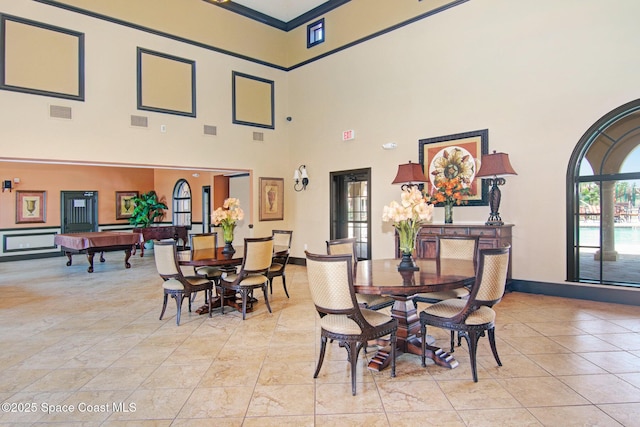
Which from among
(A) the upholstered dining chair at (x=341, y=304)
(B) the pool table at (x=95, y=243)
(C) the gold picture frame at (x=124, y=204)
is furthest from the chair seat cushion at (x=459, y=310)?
(C) the gold picture frame at (x=124, y=204)

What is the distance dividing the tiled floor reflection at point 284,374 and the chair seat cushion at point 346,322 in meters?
0.42

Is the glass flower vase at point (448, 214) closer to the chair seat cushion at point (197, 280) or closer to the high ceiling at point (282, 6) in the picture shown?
the chair seat cushion at point (197, 280)

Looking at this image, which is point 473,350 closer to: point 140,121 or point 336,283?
point 336,283

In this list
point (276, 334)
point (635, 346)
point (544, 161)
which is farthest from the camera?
point (544, 161)

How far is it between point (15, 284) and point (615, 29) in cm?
1038

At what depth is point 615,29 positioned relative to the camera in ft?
15.9

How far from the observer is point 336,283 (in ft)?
8.89

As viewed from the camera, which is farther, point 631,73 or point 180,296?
point 631,73

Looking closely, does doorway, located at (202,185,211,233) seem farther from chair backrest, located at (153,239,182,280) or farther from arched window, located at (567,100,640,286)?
arched window, located at (567,100,640,286)

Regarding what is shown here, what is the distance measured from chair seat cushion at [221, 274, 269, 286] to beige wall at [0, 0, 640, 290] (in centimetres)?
311

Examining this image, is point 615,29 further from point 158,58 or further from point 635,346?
point 158,58

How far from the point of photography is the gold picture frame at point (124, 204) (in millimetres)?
12453

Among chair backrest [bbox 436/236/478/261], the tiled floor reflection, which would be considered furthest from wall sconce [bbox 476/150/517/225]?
chair backrest [bbox 436/236/478/261]

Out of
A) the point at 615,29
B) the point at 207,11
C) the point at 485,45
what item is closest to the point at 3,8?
the point at 207,11
